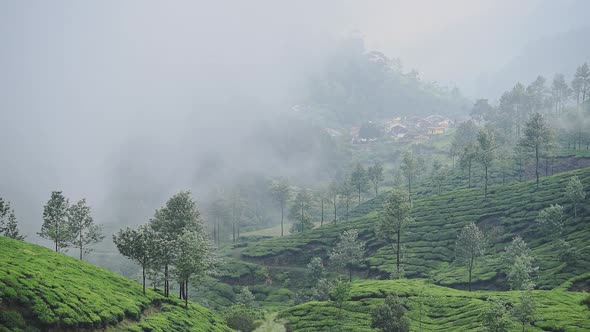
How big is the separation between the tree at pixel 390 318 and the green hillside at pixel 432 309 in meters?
9.39

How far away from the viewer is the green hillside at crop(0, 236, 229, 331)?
180 feet

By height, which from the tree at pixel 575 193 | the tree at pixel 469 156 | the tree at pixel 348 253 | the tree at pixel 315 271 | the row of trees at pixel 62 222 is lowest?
the tree at pixel 315 271

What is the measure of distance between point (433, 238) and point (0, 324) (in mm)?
127266

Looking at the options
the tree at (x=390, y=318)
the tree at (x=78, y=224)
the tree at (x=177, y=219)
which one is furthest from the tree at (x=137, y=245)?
the tree at (x=390, y=318)

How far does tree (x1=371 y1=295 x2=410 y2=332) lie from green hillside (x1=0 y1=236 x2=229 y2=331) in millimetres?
30788

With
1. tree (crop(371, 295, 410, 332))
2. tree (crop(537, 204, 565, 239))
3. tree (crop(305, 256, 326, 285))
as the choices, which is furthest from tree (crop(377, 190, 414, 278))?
tree (crop(371, 295, 410, 332))

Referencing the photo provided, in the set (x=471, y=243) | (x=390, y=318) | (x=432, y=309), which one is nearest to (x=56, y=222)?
(x=390, y=318)

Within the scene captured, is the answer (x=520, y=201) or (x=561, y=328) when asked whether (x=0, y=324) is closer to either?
(x=561, y=328)

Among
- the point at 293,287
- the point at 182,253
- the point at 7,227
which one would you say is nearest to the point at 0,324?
the point at 182,253

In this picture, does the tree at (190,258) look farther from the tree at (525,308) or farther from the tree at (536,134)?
the tree at (536,134)

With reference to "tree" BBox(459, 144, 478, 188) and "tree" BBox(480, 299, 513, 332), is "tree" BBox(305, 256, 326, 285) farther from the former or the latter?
"tree" BBox(480, 299, 513, 332)

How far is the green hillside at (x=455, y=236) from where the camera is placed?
12188cm

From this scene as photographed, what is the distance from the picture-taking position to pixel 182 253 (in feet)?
291

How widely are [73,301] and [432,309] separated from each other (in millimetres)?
72604
